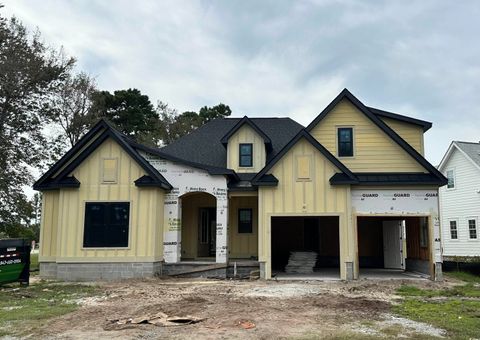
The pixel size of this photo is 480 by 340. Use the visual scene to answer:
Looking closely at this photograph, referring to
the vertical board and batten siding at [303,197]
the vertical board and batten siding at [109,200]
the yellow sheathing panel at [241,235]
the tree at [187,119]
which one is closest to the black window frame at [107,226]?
the vertical board and batten siding at [109,200]

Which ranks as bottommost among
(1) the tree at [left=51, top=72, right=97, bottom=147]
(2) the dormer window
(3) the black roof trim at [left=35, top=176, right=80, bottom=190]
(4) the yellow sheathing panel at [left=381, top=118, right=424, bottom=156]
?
(3) the black roof trim at [left=35, top=176, right=80, bottom=190]

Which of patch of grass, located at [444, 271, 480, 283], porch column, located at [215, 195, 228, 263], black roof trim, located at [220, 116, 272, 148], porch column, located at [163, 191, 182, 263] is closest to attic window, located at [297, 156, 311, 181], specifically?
porch column, located at [215, 195, 228, 263]

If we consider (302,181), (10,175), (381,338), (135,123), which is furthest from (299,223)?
(135,123)

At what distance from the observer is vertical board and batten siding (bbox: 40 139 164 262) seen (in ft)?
53.4

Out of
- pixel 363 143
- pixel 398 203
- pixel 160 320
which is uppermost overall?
pixel 363 143

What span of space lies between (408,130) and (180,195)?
10.1 metres

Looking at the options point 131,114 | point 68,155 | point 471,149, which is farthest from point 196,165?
point 131,114

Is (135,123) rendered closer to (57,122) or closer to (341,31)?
(57,122)

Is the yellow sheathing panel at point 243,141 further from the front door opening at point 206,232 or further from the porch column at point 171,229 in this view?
the porch column at point 171,229

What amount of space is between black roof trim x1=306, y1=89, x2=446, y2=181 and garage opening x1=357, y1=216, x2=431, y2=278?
2.30m

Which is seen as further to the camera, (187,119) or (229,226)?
(187,119)

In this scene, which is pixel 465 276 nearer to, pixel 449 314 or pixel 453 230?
pixel 449 314

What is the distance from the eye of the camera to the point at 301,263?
18734mm

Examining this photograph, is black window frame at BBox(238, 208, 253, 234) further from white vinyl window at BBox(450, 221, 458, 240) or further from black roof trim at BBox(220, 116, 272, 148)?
white vinyl window at BBox(450, 221, 458, 240)
